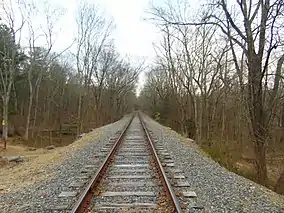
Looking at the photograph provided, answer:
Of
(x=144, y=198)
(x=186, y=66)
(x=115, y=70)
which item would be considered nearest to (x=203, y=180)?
(x=144, y=198)

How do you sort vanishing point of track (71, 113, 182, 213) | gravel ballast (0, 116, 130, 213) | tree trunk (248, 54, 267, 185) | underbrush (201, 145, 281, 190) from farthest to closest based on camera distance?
Answer: underbrush (201, 145, 281, 190) → tree trunk (248, 54, 267, 185) → gravel ballast (0, 116, 130, 213) → vanishing point of track (71, 113, 182, 213)

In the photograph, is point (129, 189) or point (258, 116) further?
point (258, 116)

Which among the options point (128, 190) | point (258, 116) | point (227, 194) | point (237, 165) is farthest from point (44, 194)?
point (237, 165)

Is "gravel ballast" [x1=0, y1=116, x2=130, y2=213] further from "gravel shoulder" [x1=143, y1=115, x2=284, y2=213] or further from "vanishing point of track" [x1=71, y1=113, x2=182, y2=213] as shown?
"gravel shoulder" [x1=143, y1=115, x2=284, y2=213]

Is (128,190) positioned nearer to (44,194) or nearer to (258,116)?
(44,194)

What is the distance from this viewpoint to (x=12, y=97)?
3738cm

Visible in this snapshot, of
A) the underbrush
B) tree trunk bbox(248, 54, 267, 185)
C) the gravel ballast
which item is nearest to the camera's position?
the gravel ballast

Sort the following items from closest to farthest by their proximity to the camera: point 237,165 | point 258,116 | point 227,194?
point 227,194, point 258,116, point 237,165

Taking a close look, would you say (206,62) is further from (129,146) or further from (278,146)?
(129,146)

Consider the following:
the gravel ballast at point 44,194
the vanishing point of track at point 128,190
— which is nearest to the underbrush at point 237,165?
the vanishing point of track at point 128,190

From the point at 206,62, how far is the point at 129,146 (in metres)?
11.8

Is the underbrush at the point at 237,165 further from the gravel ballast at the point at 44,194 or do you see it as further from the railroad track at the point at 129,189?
the gravel ballast at the point at 44,194

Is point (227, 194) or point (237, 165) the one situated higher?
point (227, 194)

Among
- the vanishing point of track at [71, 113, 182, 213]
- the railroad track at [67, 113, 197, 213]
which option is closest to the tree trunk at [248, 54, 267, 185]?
the railroad track at [67, 113, 197, 213]
